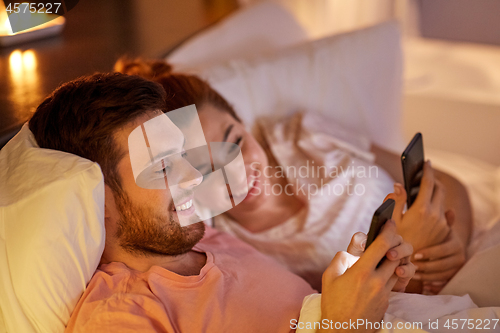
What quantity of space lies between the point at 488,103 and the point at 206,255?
52.4 inches

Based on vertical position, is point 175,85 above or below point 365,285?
above

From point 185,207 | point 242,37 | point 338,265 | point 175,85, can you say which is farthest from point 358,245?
point 242,37

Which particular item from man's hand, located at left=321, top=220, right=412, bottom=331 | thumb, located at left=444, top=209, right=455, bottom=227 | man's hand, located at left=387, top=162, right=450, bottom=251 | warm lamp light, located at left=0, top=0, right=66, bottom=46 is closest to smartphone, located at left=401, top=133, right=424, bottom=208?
man's hand, located at left=387, top=162, right=450, bottom=251

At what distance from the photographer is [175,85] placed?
2.12ft

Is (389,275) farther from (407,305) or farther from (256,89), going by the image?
(256,89)

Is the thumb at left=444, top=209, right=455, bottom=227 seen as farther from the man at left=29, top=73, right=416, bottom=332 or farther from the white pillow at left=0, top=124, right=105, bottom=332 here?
the white pillow at left=0, top=124, right=105, bottom=332

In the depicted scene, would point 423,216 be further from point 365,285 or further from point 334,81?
point 334,81

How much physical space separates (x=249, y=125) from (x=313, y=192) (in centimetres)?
27

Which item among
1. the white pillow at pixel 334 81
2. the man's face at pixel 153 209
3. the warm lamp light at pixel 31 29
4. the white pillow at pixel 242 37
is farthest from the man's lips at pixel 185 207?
the white pillow at pixel 242 37

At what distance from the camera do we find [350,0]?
2.11 meters

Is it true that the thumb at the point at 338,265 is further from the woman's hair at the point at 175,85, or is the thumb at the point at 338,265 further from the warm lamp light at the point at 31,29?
the warm lamp light at the point at 31,29

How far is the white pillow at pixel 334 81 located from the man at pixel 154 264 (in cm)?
55

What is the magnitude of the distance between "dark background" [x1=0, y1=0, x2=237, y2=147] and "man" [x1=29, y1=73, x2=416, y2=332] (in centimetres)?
9

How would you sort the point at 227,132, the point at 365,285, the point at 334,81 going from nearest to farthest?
the point at 365,285 < the point at 227,132 < the point at 334,81
